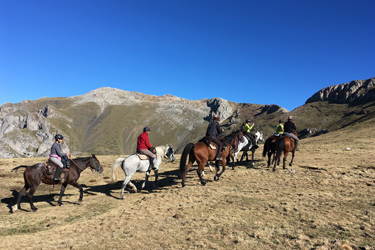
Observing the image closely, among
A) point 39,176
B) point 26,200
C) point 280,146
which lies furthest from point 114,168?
point 280,146

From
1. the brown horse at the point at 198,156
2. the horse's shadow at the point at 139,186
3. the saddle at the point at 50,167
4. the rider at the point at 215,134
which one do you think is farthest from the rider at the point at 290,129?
the saddle at the point at 50,167

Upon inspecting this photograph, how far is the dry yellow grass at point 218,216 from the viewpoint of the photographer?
6824 millimetres

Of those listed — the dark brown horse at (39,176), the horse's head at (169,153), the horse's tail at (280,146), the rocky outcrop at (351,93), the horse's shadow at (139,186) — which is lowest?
the horse's shadow at (139,186)

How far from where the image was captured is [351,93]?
17025 cm

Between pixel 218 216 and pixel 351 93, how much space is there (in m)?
211

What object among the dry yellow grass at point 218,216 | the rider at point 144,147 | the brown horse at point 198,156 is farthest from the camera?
the rider at point 144,147

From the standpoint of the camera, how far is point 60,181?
12.6 meters

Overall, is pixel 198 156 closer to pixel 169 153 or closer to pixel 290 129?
pixel 169 153

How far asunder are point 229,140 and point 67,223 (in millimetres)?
11799

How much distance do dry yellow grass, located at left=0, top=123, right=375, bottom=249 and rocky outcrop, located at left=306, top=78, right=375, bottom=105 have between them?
175519 mm

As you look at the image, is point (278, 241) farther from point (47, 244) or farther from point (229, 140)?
point (229, 140)

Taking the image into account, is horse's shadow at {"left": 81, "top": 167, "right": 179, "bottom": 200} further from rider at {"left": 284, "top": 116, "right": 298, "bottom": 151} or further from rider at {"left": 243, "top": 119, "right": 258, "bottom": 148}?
rider at {"left": 284, "top": 116, "right": 298, "bottom": 151}

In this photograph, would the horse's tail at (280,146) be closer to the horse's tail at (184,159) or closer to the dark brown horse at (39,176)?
the horse's tail at (184,159)

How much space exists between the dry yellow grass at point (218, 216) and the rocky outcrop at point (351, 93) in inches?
6910
